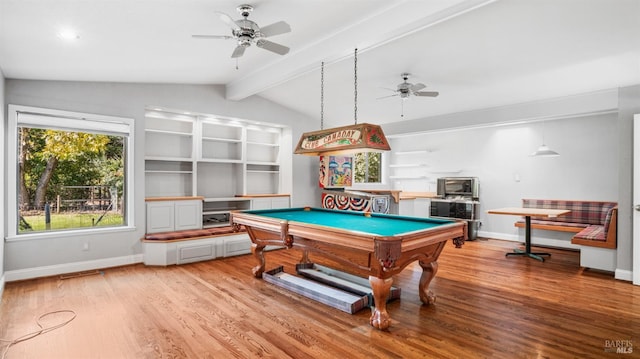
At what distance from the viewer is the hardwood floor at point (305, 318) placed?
2.45 meters

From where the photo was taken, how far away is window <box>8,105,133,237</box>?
423 cm

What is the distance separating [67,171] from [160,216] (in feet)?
4.46

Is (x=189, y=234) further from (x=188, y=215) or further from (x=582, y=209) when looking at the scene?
(x=582, y=209)

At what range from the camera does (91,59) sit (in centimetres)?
362

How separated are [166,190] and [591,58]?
20.5 feet

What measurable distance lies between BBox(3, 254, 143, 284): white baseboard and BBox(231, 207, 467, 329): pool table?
2.10 metres

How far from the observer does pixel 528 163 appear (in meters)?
6.85

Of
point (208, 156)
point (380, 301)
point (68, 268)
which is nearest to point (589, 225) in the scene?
point (380, 301)

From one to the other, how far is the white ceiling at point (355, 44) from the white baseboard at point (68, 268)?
2362mm

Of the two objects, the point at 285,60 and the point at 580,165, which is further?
the point at 580,165

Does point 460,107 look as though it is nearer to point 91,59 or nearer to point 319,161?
point 319,161

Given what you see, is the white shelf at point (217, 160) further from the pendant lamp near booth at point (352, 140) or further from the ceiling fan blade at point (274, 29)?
the ceiling fan blade at point (274, 29)

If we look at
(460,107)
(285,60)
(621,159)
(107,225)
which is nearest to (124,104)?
(107,225)

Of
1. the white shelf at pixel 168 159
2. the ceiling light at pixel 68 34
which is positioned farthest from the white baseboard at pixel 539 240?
the ceiling light at pixel 68 34
